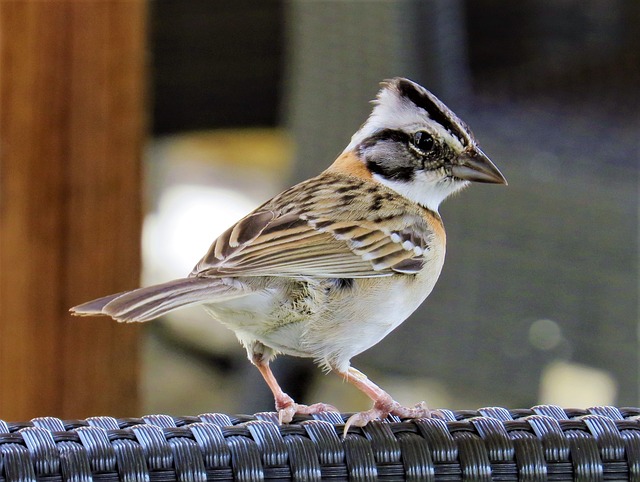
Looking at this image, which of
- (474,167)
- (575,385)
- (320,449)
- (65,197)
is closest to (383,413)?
(320,449)

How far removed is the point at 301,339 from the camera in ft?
7.10

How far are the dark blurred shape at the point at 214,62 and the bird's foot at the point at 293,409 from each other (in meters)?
2.98

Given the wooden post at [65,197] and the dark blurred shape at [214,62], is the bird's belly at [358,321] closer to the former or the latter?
the wooden post at [65,197]

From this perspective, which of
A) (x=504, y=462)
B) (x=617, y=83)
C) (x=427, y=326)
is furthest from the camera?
(x=617, y=83)

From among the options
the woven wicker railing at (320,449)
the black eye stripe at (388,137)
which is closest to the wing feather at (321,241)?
the black eye stripe at (388,137)

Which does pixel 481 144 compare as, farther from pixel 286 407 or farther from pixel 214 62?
pixel 214 62

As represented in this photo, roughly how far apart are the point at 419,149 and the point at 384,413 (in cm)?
73

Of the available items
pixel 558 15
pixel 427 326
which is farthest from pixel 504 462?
pixel 558 15

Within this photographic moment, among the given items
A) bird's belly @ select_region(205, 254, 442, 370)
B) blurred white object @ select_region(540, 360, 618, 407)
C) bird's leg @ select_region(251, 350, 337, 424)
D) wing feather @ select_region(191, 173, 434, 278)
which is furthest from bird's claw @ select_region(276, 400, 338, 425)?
blurred white object @ select_region(540, 360, 618, 407)

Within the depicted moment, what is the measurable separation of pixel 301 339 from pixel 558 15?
298cm

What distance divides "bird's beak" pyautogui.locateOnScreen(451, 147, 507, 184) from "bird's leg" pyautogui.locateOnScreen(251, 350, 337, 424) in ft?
1.90

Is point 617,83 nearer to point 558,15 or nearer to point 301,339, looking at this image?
point 558,15

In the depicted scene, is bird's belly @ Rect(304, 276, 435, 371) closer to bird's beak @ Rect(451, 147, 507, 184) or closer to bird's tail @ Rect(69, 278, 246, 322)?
bird's tail @ Rect(69, 278, 246, 322)

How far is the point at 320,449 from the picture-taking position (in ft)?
5.34
